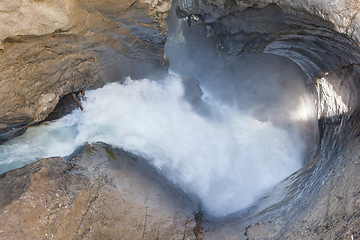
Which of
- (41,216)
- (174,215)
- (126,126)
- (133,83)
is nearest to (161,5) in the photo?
(133,83)

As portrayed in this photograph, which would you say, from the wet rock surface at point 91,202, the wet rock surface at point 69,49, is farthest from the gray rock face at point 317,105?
the wet rock surface at point 69,49

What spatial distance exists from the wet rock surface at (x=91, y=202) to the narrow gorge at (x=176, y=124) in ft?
0.05

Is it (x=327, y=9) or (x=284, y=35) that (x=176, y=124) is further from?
(x=327, y=9)

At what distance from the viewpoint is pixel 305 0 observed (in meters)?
3.68

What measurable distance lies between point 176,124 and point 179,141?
0.56 m

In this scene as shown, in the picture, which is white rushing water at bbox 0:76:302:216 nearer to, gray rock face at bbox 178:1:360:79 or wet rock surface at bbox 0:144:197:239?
wet rock surface at bbox 0:144:197:239

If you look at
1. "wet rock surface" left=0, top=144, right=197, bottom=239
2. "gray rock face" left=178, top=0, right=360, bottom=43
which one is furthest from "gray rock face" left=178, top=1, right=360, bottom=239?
"wet rock surface" left=0, top=144, right=197, bottom=239

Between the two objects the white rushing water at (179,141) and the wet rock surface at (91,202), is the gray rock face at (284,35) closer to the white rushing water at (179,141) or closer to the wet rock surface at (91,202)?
the white rushing water at (179,141)

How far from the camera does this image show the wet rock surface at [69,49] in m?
4.04

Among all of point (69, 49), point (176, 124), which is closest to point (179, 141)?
point (176, 124)

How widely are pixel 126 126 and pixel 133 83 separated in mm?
1323

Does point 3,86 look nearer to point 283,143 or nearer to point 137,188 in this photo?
point 137,188

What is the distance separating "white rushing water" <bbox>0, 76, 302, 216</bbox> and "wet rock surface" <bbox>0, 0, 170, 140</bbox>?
0.48m

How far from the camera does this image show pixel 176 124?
626 cm
